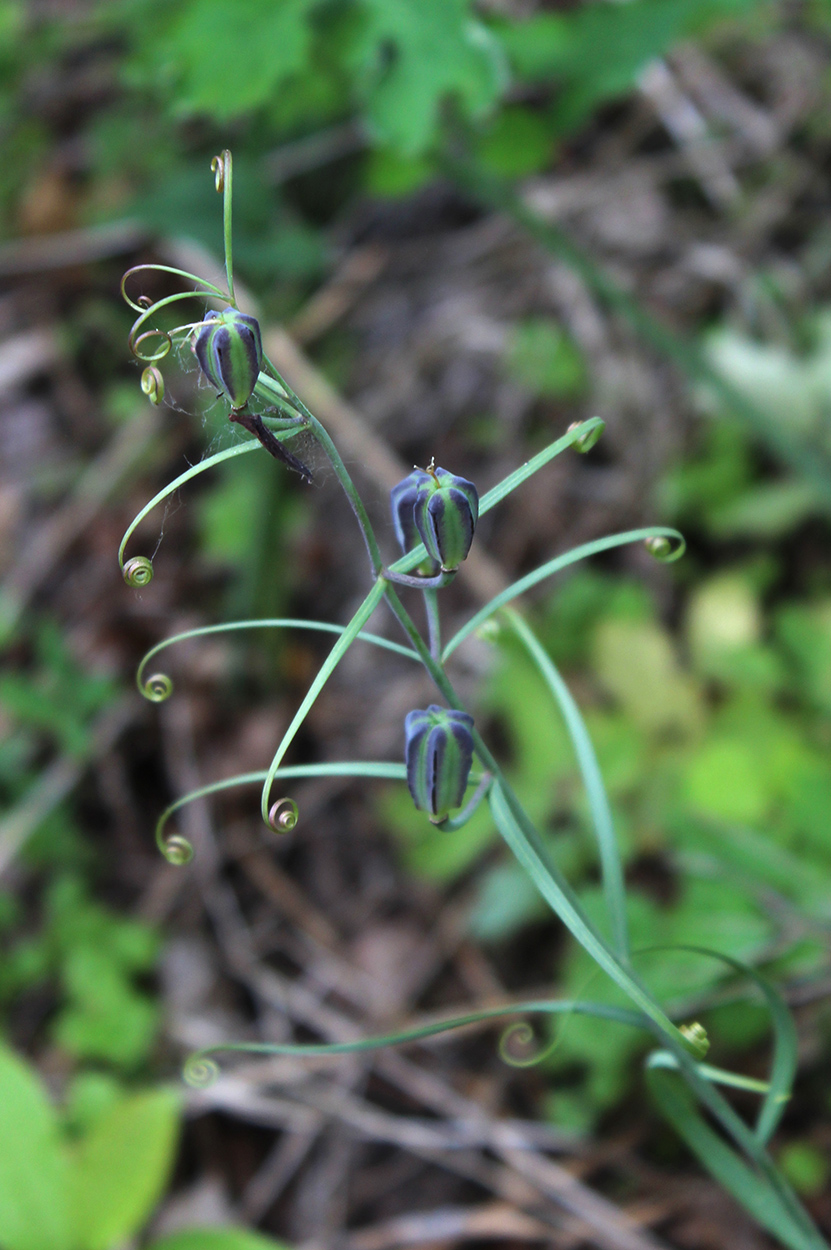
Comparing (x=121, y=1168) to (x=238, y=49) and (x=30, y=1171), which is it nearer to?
(x=30, y=1171)

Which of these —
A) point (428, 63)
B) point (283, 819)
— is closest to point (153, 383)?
point (283, 819)

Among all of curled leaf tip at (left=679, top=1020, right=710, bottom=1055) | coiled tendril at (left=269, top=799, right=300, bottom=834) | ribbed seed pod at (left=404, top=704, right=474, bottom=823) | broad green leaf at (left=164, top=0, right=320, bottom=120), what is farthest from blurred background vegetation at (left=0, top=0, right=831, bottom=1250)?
coiled tendril at (left=269, top=799, right=300, bottom=834)

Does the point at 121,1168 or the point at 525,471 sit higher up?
the point at 525,471

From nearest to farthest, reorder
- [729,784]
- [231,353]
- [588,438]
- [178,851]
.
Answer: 1. [231,353]
2. [588,438]
3. [178,851]
4. [729,784]

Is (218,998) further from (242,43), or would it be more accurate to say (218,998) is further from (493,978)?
(242,43)

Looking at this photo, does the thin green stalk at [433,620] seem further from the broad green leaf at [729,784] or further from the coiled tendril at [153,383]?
the broad green leaf at [729,784]

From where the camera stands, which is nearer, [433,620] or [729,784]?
[433,620]

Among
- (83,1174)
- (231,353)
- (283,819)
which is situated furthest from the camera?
(83,1174)

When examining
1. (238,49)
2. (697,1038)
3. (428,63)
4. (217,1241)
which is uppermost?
(238,49)

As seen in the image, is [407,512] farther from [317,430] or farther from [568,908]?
[568,908]
